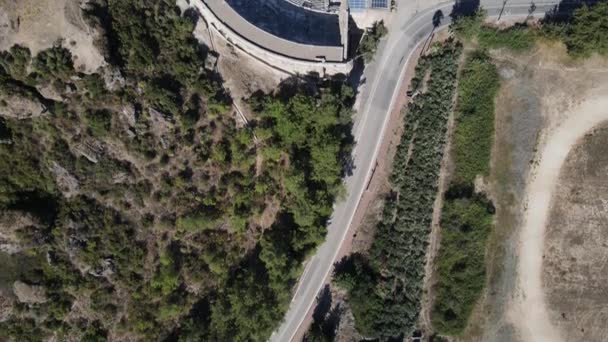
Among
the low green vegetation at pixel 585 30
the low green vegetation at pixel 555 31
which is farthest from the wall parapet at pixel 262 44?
the low green vegetation at pixel 585 30

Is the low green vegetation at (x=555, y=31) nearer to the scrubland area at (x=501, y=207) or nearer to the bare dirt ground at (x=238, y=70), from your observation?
the scrubland area at (x=501, y=207)

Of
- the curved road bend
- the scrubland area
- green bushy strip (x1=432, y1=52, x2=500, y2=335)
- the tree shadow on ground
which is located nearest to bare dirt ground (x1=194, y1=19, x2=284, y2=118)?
the curved road bend

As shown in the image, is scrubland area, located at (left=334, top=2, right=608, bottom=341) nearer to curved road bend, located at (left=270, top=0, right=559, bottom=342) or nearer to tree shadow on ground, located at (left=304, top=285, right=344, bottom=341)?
tree shadow on ground, located at (left=304, top=285, right=344, bottom=341)

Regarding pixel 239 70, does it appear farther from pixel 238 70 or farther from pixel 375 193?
pixel 375 193

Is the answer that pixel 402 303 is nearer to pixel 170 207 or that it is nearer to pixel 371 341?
pixel 371 341

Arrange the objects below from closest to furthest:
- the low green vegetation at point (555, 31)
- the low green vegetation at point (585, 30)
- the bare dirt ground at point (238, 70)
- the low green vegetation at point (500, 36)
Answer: the bare dirt ground at point (238, 70) < the low green vegetation at point (585, 30) < the low green vegetation at point (555, 31) < the low green vegetation at point (500, 36)
